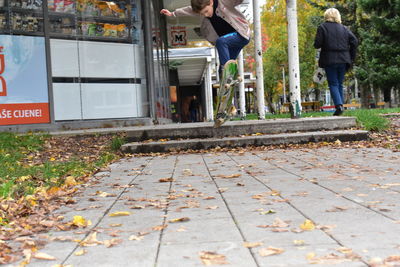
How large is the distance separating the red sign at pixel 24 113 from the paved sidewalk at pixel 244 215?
19.1ft

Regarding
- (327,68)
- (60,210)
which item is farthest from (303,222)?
(327,68)

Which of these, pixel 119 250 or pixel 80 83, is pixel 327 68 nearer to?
pixel 80 83

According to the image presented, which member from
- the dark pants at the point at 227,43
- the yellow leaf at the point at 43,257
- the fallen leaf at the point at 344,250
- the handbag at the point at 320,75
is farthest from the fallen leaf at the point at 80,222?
the handbag at the point at 320,75

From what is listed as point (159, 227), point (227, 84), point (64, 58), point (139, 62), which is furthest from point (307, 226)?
point (139, 62)

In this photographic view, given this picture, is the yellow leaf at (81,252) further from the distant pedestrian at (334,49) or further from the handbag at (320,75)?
the handbag at (320,75)

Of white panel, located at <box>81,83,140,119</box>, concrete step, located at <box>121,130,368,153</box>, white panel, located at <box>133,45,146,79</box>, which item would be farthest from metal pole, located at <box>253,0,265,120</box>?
concrete step, located at <box>121,130,368,153</box>

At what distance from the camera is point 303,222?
9.49 ft

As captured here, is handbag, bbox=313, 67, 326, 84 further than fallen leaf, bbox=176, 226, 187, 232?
Yes

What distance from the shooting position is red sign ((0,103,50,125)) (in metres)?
10.5

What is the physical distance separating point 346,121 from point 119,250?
6845 mm

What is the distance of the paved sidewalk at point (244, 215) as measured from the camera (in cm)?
234

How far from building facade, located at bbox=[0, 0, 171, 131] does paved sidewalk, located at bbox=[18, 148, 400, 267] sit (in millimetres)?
6037

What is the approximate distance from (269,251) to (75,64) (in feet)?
33.2

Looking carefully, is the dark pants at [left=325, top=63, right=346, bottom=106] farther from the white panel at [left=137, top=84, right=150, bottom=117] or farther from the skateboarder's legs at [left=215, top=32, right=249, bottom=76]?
the white panel at [left=137, top=84, right=150, bottom=117]
